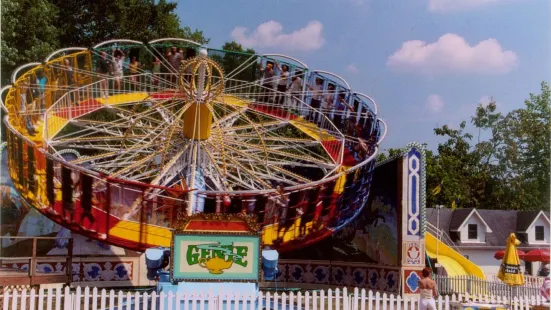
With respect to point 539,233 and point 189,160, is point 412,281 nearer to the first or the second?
point 189,160

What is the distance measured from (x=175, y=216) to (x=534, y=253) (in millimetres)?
21293

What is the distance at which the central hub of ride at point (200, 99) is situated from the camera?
61.9 ft

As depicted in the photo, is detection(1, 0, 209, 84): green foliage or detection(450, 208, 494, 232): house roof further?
detection(450, 208, 494, 232): house roof

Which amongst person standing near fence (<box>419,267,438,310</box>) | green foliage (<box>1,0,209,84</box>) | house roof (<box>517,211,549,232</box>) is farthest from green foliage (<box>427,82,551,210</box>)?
person standing near fence (<box>419,267,438,310</box>)

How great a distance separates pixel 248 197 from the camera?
19.9 meters

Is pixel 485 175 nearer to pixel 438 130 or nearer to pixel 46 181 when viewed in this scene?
pixel 438 130

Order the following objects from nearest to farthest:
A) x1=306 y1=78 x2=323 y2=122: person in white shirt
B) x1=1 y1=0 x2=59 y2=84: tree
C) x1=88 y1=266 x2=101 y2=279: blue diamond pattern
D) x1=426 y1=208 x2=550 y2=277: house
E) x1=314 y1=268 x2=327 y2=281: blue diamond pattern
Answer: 1. x1=88 y1=266 x2=101 y2=279: blue diamond pattern
2. x1=306 y1=78 x2=323 y2=122: person in white shirt
3. x1=314 y1=268 x2=327 y2=281: blue diamond pattern
4. x1=1 y1=0 x2=59 y2=84: tree
5. x1=426 y1=208 x2=550 y2=277: house

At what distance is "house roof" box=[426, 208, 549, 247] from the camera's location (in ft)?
154

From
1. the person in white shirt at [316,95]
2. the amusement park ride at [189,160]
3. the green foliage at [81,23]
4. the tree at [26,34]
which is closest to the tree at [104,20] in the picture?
the green foliage at [81,23]

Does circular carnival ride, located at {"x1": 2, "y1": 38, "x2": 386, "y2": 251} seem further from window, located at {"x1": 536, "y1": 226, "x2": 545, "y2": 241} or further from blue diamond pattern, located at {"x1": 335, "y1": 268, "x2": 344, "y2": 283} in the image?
window, located at {"x1": 536, "y1": 226, "x2": 545, "y2": 241}

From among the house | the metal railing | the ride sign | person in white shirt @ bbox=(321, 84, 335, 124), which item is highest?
person in white shirt @ bbox=(321, 84, 335, 124)

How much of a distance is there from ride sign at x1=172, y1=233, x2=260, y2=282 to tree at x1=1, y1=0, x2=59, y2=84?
61.3 ft

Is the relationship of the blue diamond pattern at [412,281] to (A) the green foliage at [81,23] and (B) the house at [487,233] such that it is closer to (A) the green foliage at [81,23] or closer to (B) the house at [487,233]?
(A) the green foliage at [81,23]

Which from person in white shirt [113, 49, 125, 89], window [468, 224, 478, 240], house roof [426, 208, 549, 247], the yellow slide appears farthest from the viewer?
house roof [426, 208, 549, 247]
